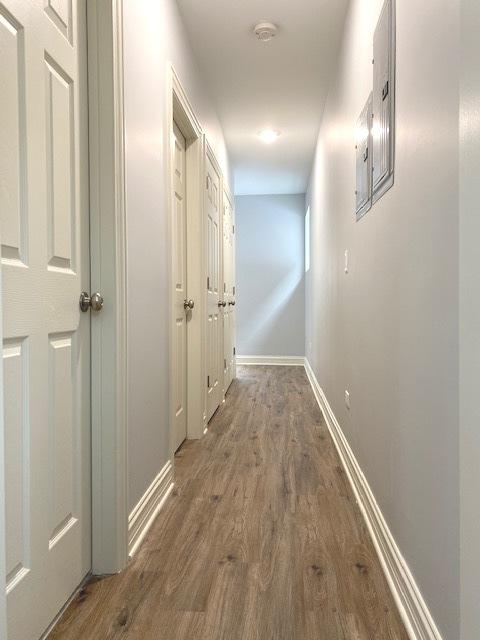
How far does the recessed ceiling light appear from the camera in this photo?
465cm

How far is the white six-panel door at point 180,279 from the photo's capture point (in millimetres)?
2887

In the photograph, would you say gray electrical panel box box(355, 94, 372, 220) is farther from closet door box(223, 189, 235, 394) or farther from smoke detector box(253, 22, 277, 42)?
closet door box(223, 189, 235, 394)

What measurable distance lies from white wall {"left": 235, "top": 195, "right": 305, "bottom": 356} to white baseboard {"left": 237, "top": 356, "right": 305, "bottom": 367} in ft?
0.21

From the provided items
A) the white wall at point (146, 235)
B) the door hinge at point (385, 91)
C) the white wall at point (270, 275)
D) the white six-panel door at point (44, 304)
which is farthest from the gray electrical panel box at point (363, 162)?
the white wall at point (270, 275)

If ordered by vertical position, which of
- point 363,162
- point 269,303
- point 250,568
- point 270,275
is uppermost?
point 363,162

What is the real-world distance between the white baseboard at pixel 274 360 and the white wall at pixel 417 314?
4866 mm

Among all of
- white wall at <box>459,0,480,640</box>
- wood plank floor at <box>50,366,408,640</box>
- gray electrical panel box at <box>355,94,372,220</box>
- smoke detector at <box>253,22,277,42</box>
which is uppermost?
smoke detector at <box>253,22,277,42</box>

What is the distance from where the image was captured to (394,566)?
1.44m

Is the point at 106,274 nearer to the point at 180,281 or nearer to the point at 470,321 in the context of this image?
the point at 470,321

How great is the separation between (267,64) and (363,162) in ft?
5.46

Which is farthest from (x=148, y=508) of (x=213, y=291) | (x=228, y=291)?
(x=228, y=291)

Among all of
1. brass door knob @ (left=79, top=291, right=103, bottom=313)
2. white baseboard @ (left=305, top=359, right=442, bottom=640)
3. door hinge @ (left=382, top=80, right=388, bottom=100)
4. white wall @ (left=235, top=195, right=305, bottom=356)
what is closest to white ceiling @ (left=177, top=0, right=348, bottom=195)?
door hinge @ (left=382, top=80, right=388, bottom=100)

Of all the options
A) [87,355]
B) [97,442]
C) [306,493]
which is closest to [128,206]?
[87,355]

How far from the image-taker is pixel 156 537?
1.80 meters
